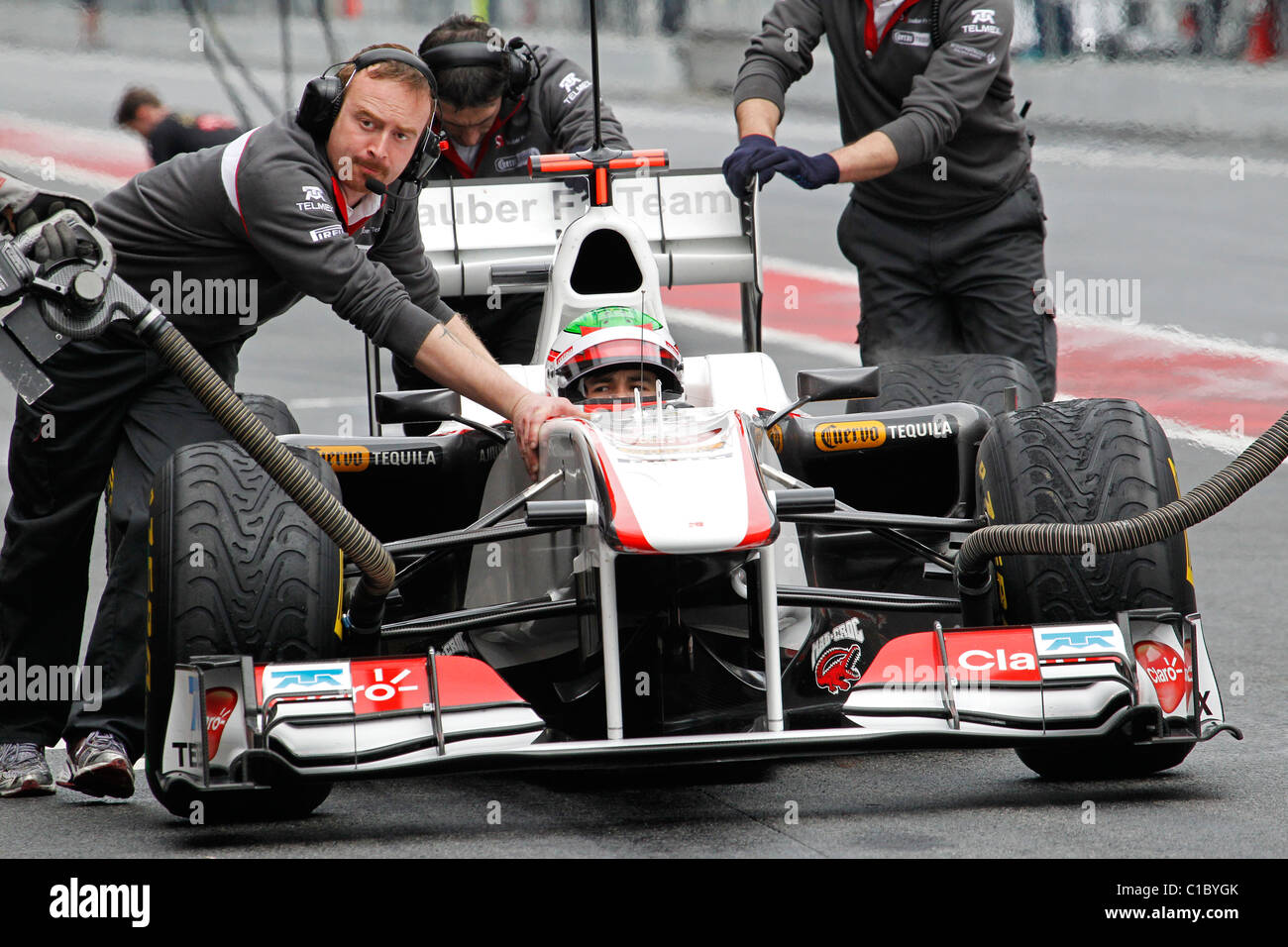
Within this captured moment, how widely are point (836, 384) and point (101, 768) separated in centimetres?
224

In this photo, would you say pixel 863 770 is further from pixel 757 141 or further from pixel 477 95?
pixel 477 95

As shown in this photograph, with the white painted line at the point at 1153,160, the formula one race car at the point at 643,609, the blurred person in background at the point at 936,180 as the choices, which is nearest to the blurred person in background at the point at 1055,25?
the white painted line at the point at 1153,160

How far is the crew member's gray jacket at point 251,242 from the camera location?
4684mm

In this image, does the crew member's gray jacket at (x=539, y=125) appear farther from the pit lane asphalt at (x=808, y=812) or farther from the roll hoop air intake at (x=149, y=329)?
the roll hoop air intake at (x=149, y=329)

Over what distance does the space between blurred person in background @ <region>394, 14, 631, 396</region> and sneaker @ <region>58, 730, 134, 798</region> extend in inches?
98.4

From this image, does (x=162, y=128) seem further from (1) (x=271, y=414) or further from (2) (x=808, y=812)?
(2) (x=808, y=812)

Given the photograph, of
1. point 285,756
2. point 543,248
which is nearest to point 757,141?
point 543,248

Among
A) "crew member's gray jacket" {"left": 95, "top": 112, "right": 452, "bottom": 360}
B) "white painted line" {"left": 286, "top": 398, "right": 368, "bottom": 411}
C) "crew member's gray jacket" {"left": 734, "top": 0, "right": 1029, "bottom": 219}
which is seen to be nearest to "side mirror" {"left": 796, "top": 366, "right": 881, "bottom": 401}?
"crew member's gray jacket" {"left": 95, "top": 112, "right": 452, "bottom": 360}

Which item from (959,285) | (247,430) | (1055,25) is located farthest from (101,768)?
(1055,25)

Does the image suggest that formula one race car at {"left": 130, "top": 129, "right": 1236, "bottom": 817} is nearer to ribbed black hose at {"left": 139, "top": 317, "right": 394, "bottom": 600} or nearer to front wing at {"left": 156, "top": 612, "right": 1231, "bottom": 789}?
front wing at {"left": 156, "top": 612, "right": 1231, "bottom": 789}

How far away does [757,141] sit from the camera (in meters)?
6.68

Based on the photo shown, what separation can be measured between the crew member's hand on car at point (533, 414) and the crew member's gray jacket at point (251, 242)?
0.31 m

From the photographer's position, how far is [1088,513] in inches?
183

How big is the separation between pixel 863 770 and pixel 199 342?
6.76ft
